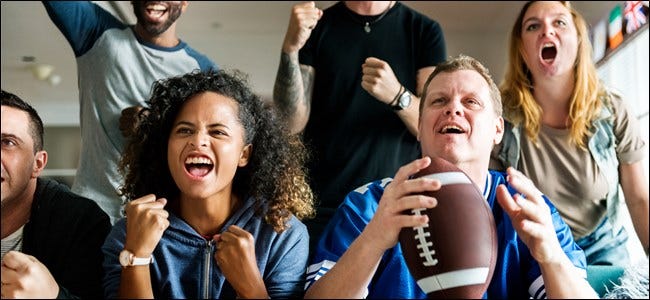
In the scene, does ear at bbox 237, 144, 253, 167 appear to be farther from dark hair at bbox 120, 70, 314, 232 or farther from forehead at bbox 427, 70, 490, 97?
forehead at bbox 427, 70, 490, 97

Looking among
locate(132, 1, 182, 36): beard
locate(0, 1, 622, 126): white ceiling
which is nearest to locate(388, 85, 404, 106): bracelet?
locate(132, 1, 182, 36): beard

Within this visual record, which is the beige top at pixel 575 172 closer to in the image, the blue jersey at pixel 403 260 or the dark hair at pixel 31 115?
the blue jersey at pixel 403 260

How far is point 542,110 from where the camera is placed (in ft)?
5.99

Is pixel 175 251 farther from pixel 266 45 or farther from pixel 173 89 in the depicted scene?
pixel 266 45

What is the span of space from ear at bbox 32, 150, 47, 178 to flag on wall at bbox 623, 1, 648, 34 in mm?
3873

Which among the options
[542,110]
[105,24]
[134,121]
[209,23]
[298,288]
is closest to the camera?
[298,288]

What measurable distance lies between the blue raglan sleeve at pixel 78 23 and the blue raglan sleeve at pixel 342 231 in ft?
3.56

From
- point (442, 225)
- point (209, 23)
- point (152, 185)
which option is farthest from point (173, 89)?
point (209, 23)

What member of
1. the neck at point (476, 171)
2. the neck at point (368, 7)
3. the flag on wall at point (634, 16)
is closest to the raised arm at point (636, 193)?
the neck at point (476, 171)

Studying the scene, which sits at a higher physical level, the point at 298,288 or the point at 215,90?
the point at 215,90

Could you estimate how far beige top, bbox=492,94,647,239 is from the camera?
1.76m

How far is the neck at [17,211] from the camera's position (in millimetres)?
1251

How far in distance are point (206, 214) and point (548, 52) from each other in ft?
3.66

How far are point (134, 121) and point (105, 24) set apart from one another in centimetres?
44
